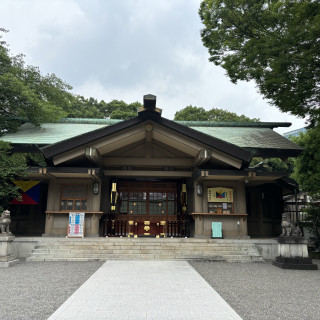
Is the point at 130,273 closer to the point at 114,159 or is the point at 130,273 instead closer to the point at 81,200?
the point at 81,200

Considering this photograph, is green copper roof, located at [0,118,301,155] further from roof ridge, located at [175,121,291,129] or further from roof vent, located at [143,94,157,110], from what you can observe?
roof vent, located at [143,94,157,110]

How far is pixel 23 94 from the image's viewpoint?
1155 cm

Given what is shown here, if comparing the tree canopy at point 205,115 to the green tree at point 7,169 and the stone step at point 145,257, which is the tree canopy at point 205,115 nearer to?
the stone step at point 145,257

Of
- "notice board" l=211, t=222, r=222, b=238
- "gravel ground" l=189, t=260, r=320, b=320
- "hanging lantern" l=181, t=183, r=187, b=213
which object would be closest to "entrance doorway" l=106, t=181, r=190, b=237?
"hanging lantern" l=181, t=183, r=187, b=213

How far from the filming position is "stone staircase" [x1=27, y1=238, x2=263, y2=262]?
9039mm

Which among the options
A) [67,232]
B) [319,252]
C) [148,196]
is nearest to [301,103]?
[319,252]

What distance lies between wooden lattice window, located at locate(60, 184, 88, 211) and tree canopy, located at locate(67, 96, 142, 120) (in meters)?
21.9

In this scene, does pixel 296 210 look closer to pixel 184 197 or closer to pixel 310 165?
pixel 310 165

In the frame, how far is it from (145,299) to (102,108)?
33867 mm

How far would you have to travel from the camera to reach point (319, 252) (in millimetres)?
10820

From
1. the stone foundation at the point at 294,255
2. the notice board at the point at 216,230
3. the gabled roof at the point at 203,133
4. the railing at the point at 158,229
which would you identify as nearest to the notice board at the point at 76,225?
the railing at the point at 158,229

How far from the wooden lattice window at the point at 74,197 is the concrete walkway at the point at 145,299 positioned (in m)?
5.32

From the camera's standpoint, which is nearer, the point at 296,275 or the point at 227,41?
the point at 296,275

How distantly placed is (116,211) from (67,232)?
2566 mm
